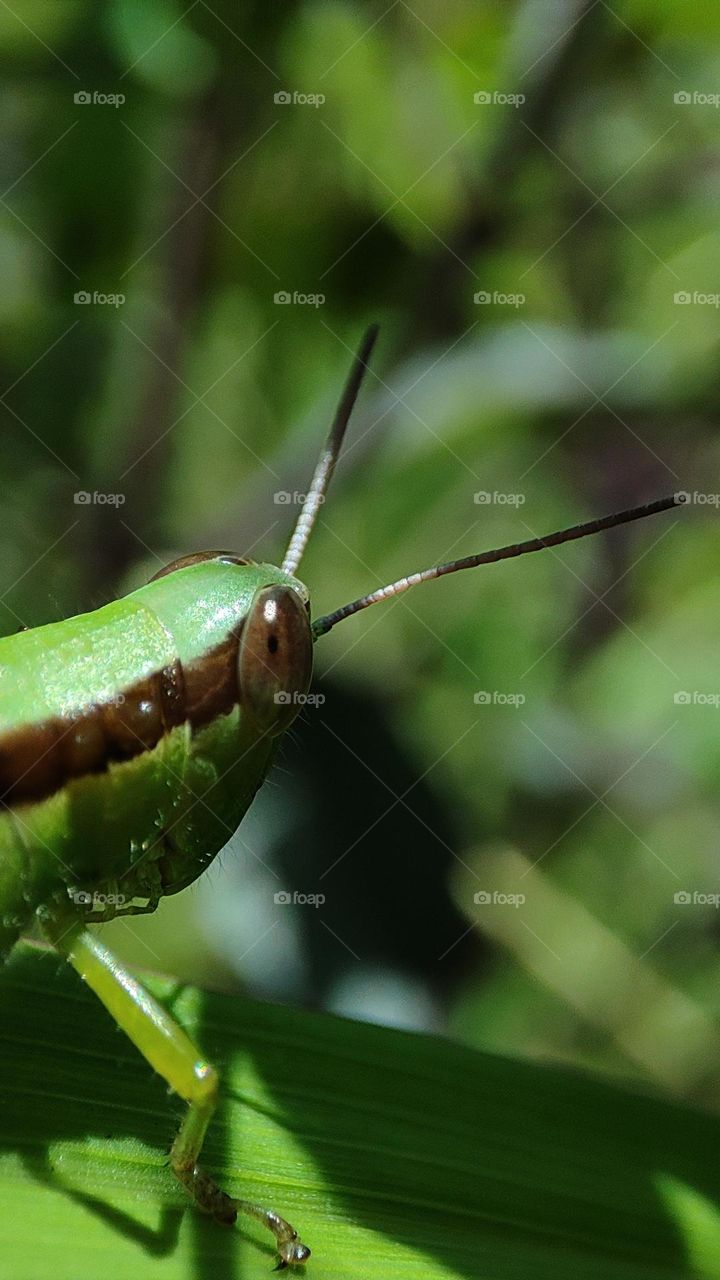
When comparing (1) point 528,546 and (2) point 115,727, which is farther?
(1) point 528,546

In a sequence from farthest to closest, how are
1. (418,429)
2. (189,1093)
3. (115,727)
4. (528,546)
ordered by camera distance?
(418,429) < (528,546) < (115,727) < (189,1093)

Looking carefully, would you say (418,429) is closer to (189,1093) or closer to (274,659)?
(274,659)

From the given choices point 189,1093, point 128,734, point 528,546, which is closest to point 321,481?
point 528,546

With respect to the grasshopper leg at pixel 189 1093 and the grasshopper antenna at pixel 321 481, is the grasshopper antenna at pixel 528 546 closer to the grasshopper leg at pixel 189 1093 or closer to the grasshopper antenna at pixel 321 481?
the grasshopper antenna at pixel 321 481

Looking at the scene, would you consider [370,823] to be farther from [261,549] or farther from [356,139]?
[356,139]

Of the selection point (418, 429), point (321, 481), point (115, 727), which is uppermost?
point (321, 481)

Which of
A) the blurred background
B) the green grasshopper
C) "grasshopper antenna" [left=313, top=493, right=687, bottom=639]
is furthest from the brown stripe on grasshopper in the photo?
the blurred background

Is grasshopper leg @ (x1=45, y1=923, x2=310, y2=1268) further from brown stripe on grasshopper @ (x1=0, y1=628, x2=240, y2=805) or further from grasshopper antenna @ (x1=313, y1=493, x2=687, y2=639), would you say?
grasshopper antenna @ (x1=313, y1=493, x2=687, y2=639)
